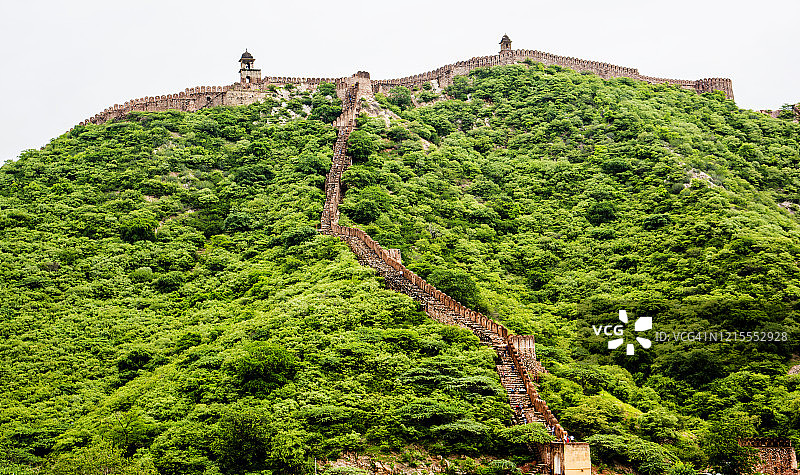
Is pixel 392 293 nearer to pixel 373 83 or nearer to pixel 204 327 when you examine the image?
pixel 204 327

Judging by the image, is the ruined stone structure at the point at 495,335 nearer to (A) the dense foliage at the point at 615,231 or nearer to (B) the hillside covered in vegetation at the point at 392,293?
(B) the hillside covered in vegetation at the point at 392,293

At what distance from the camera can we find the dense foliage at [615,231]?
35500 mm

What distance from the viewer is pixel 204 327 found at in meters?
40.9

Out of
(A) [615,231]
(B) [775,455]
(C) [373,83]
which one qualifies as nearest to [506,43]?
(C) [373,83]

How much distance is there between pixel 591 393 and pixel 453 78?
1799 inches

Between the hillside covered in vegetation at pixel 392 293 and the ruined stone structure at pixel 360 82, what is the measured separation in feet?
6.62

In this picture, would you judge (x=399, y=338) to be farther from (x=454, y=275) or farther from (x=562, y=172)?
(x=562, y=172)

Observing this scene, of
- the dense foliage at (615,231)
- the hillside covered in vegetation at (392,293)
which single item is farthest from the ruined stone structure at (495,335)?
the dense foliage at (615,231)

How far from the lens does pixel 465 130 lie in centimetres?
6756

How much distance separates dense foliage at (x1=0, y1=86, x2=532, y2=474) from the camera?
3016 centimetres

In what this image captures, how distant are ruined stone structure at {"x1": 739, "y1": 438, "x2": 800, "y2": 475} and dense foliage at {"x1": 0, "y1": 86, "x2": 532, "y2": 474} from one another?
31.9 ft

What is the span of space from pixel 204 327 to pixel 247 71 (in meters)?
34.6

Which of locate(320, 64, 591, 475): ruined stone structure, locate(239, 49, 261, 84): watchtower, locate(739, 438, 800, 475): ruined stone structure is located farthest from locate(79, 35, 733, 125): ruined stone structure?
locate(739, 438, 800, 475): ruined stone structure

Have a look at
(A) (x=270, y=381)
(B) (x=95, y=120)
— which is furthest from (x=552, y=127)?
(A) (x=270, y=381)
